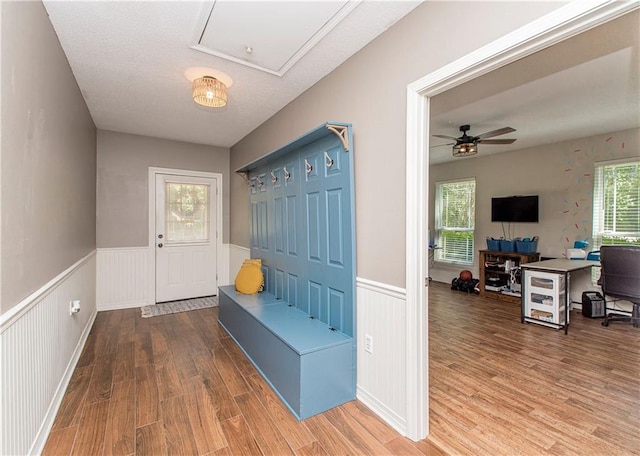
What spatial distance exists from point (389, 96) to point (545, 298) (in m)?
3.32

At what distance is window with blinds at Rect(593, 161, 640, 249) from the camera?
4.01 meters

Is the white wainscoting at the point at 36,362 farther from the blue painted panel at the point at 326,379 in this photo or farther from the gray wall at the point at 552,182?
the gray wall at the point at 552,182

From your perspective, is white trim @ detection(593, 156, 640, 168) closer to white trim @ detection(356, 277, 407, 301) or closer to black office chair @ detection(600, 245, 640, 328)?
black office chair @ detection(600, 245, 640, 328)

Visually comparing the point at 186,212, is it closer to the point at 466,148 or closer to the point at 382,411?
the point at 382,411

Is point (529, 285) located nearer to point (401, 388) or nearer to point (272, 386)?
point (401, 388)

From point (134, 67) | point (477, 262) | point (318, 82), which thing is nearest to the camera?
point (134, 67)

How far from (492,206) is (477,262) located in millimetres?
1118

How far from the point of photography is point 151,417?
1923 millimetres

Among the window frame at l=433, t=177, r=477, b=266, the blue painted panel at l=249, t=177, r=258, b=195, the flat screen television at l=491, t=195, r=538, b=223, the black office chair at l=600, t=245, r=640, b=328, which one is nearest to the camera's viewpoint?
the black office chair at l=600, t=245, r=640, b=328

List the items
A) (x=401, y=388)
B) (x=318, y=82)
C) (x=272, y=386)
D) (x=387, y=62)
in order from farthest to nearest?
(x=318, y=82)
(x=272, y=386)
(x=387, y=62)
(x=401, y=388)

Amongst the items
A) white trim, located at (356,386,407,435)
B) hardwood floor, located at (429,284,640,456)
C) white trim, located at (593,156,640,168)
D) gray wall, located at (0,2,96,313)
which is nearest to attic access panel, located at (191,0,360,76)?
gray wall, located at (0,2,96,313)

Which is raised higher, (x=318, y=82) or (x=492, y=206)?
(x=318, y=82)

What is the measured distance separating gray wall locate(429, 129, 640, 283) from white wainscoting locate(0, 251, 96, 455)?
6.05 meters

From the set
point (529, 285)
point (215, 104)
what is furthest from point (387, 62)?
point (529, 285)
